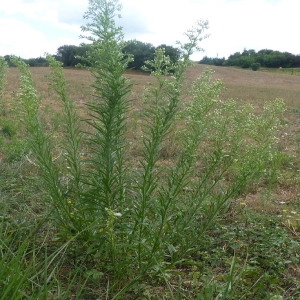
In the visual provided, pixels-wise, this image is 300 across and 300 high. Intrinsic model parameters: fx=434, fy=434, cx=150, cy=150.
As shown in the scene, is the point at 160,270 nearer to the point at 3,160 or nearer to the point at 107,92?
the point at 107,92

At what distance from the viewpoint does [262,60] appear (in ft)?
177

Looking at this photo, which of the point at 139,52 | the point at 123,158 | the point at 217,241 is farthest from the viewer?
the point at 217,241

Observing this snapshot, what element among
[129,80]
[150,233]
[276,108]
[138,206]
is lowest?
[150,233]

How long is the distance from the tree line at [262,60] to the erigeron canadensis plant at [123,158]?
153ft

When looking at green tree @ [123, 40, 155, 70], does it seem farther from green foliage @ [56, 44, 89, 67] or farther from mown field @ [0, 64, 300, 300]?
green foliage @ [56, 44, 89, 67]

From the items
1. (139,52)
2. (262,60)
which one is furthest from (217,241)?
(262,60)

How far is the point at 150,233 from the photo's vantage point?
288 cm

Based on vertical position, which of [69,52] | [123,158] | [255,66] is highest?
[69,52]

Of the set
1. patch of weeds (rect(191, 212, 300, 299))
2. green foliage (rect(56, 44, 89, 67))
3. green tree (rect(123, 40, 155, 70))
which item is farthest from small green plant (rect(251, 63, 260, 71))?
green tree (rect(123, 40, 155, 70))

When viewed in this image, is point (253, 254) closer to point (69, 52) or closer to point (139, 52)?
point (139, 52)

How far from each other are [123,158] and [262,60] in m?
54.0

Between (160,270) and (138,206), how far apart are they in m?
0.43

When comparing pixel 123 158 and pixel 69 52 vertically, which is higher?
pixel 69 52

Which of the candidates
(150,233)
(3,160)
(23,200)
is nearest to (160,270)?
(150,233)
